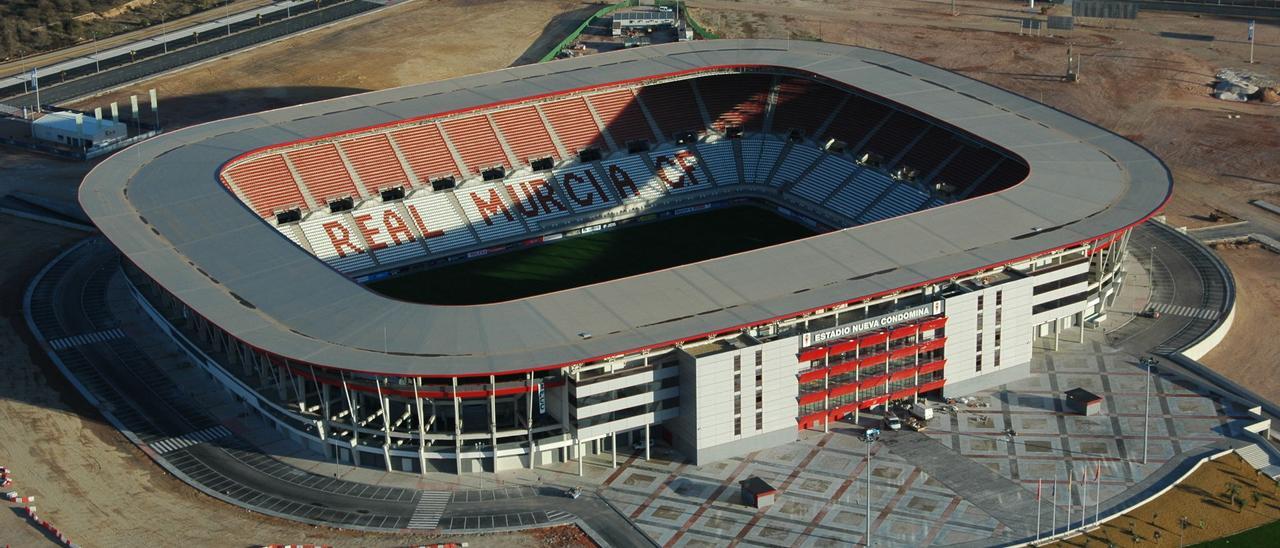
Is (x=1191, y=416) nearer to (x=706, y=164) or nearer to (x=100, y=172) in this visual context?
(x=706, y=164)

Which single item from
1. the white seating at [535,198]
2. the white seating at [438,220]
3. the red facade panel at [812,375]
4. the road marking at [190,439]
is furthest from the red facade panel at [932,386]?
the road marking at [190,439]

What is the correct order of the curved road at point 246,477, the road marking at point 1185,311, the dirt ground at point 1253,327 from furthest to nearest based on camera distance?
1. the road marking at point 1185,311
2. the dirt ground at point 1253,327
3. the curved road at point 246,477

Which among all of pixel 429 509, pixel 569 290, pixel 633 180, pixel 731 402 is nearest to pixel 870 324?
pixel 731 402

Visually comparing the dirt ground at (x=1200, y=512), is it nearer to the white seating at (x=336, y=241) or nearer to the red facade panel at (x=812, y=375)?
the red facade panel at (x=812, y=375)

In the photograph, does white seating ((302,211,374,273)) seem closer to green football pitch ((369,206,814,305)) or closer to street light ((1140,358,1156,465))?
green football pitch ((369,206,814,305))

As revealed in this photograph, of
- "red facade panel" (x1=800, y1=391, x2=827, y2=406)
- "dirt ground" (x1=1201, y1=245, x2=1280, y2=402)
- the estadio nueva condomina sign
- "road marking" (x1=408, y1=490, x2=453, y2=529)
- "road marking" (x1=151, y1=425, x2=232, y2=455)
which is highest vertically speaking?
the estadio nueva condomina sign

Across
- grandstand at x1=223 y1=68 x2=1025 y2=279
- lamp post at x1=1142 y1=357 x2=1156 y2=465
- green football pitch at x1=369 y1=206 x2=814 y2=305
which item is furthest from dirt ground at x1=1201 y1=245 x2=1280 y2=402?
green football pitch at x1=369 y1=206 x2=814 y2=305

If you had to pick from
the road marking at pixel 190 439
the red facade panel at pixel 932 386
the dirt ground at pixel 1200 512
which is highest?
the road marking at pixel 190 439
